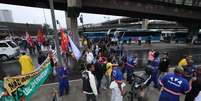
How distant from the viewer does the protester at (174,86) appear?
6371 millimetres

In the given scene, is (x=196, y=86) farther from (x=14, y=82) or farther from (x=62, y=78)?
(x=62, y=78)

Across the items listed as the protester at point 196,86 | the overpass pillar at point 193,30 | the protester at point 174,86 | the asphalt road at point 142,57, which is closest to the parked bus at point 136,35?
the overpass pillar at point 193,30

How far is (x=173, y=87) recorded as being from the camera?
21.3 feet

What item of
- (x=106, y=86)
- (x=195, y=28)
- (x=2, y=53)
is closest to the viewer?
(x=106, y=86)

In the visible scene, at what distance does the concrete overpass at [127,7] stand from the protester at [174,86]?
25.5 m

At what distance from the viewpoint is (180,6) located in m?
42.9

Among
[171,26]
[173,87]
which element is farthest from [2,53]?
[171,26]

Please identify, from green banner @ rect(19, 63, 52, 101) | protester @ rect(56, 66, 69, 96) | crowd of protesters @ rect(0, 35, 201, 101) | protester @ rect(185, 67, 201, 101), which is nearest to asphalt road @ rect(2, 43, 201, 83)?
protester @ rect(56, 66, 69, 96)

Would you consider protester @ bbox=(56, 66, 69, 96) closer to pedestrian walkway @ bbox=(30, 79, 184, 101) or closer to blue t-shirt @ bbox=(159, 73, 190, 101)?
pedestrian walkway @ bbox=(30, 79, 184, 101)

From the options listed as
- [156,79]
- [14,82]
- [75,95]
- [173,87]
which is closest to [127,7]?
[156,79]

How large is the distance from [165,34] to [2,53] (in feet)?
151

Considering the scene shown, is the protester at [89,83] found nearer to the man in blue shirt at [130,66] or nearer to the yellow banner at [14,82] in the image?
the yellow banner at [14,82]

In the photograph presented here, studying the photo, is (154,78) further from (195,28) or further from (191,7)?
(195,28)

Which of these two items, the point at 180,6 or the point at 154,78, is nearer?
the point at 154,78
